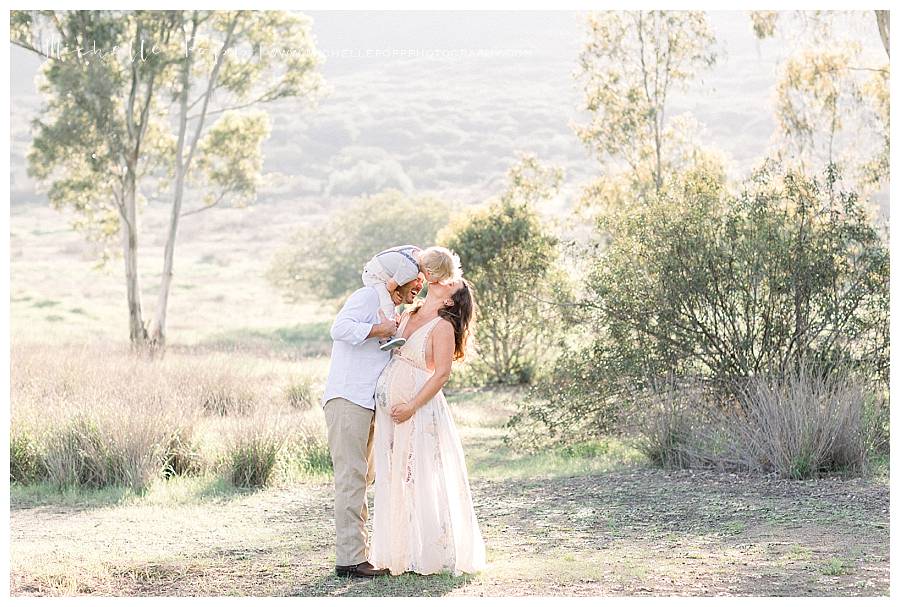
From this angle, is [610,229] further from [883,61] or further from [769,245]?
[883,61]

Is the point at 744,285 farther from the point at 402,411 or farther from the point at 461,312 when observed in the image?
the point at 402,411

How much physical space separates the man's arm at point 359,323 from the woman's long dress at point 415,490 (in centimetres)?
19

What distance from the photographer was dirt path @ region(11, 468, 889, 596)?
17.7 feet

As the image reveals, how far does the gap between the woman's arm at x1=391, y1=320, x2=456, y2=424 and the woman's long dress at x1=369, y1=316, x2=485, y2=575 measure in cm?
A: 5

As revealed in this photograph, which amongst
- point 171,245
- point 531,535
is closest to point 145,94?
point 171,245

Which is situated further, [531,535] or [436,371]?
[531,535]

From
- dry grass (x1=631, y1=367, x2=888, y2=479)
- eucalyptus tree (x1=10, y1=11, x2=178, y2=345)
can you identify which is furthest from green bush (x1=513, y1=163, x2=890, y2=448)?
eucalyptus tree (x1=10, y1=11, x2=178, y2=345)

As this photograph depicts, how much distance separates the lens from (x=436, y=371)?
17.8 ft

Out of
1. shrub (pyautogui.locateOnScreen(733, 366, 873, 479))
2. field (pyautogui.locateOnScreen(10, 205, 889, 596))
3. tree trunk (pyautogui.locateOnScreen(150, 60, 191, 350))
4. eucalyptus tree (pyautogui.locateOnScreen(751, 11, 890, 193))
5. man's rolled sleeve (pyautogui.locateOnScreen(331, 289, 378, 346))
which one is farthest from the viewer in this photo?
eucalyptus tree (pyautogui.locateOnScreen(751, 11, 890, 193))

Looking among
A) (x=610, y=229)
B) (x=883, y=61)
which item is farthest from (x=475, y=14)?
(x=610, y=229)

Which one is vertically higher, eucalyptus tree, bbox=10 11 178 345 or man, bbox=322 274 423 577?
eucalyptus tree, bbox=10 11 178 345

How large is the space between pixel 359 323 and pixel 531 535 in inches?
85.6

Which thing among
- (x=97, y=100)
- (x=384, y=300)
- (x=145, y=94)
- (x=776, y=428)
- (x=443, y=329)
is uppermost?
(x=145, y=94)

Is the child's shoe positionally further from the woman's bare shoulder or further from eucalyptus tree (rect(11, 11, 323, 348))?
eucalyptus tree (rect(11, 11, 323, 348))
